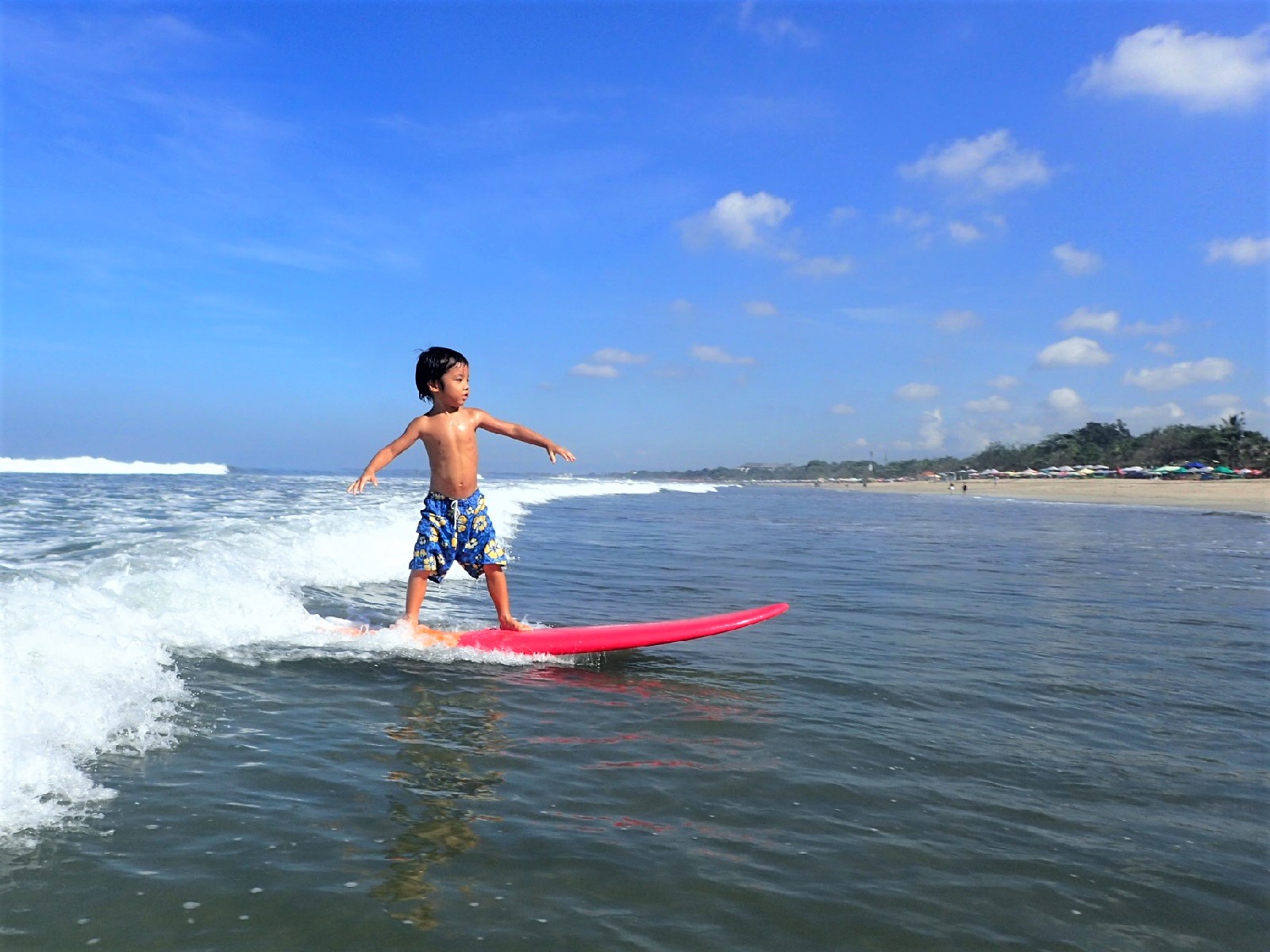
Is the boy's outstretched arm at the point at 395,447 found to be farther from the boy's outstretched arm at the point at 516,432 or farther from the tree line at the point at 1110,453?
the tree line at the point at 1110,453

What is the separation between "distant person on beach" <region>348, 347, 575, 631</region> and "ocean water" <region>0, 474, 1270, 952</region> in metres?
0.60

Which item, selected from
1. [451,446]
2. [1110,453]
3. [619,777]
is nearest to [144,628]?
[451,446]

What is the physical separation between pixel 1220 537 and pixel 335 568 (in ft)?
56.2

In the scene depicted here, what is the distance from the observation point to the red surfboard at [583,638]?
220 inches

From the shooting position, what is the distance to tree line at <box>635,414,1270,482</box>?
67.2 meters

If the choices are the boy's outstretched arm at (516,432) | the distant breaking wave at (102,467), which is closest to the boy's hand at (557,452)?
the boy's outstretched arm at (516,432)

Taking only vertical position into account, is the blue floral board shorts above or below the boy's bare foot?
above

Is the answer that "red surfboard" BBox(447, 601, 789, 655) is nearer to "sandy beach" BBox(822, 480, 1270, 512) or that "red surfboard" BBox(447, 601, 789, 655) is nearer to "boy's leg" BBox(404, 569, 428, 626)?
"boy's leg" BBox(404, 569, 428, 626)

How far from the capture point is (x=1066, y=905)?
2416 millimetres

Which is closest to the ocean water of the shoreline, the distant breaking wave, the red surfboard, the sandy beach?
the red surfboard

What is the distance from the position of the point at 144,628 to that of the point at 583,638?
111 inches

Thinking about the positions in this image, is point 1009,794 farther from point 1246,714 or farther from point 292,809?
point 292,809

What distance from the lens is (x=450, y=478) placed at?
593 cm

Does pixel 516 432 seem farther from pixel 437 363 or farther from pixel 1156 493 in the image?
pixel 1156 493
